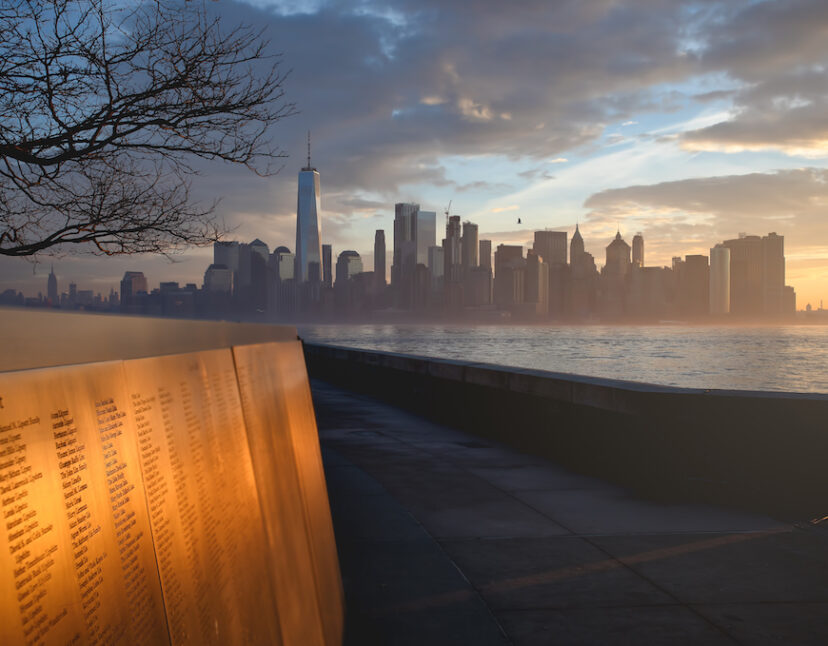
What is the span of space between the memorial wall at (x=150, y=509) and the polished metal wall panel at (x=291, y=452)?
2 cm

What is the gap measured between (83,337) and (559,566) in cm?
489

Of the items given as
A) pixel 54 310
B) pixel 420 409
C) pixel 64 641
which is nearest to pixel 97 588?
pixel 64 641

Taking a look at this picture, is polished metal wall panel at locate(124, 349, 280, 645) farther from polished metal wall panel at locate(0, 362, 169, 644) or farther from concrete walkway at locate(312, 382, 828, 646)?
concrete walkway at locate(312, 382, 828, 646)

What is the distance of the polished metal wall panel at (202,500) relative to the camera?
1.89 meters

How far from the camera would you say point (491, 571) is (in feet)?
18.7

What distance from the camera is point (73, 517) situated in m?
1.40

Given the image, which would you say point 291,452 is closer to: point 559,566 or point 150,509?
point 150,509

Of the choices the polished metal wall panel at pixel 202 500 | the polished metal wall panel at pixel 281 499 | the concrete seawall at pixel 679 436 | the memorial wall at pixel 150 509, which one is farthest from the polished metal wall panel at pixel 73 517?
the concrete seawall at pixel 679 436

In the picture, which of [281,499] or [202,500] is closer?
[202,500]

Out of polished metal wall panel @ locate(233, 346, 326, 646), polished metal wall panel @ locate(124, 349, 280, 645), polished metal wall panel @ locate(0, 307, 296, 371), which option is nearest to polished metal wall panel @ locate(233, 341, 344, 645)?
polished metal wall panel @ locate(233, 346, 326, 646)

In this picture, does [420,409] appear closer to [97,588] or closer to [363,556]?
[363,556]

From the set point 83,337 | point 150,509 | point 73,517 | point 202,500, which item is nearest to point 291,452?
point 202,500

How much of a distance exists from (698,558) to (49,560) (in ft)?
18.4

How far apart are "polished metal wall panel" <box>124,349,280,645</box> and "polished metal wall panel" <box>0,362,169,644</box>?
→ 12 centimetres
